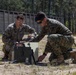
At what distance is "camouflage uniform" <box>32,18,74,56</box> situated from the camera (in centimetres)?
651

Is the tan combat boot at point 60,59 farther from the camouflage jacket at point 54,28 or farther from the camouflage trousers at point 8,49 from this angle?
the camouflage trousers at point 8,49

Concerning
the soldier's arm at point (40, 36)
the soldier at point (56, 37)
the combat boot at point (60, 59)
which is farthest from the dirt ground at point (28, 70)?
the soldier's arm at point (40, 36)

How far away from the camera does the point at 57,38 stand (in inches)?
256

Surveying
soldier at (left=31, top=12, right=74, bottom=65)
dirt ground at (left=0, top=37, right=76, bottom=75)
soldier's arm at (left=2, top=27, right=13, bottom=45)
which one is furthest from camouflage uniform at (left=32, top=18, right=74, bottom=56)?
soldier's arm at (left=2, top=27, right=13, bottom=45)

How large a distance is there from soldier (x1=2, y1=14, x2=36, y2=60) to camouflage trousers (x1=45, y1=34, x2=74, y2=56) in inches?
36.4

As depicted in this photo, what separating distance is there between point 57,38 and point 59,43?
0.12m

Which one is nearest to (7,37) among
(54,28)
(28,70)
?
(54,28)

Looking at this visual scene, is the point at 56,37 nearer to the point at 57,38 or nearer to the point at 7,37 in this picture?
the point at 57,38

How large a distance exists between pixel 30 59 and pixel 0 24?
1738cm

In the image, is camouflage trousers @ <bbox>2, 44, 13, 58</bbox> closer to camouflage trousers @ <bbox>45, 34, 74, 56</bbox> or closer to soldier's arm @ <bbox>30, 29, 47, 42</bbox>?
soldier's arm @ <bbox>30, 29, 47, 42</bbox>

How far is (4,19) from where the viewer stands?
77.9ft

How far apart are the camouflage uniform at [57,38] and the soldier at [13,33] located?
0.71 metres

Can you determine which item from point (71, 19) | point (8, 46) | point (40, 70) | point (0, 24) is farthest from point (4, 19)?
point (40, 70)

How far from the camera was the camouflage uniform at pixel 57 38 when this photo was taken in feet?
21.4
